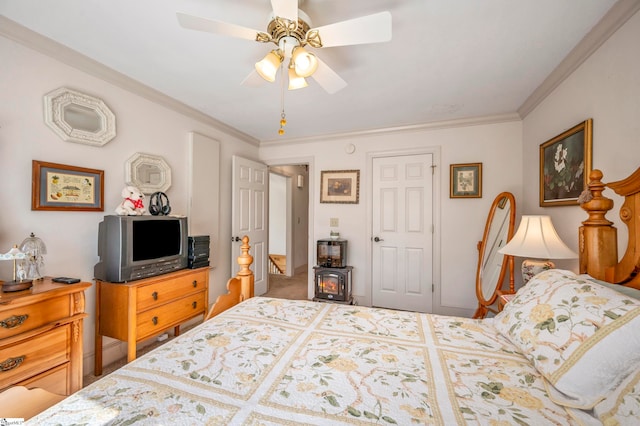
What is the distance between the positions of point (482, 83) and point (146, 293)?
329cm

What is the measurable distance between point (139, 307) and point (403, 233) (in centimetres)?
290

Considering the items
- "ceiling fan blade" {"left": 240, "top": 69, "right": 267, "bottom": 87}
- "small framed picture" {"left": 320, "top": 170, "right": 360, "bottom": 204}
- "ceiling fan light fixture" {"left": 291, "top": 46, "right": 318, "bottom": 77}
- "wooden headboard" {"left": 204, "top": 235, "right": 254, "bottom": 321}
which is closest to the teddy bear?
"wooden headboard" {"left": 204, "top": 235, "right": 254, "bottom": 321}

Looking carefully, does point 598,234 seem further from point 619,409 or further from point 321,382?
point 321,382

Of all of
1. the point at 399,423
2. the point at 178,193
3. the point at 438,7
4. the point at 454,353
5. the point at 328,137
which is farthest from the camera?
the point at 328,137

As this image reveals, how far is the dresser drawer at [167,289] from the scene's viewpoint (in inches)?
78.1

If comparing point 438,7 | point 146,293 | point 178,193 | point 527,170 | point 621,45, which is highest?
point 438,7

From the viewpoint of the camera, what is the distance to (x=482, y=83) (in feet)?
7.55

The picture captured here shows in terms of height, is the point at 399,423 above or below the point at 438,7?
below

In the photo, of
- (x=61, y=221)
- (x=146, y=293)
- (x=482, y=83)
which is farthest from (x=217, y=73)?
(x=482, y=83)

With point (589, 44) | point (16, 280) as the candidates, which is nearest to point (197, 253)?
point (16, 280)

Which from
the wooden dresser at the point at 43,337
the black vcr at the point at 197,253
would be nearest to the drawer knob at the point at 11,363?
the wooden dresser at the point at 43,337

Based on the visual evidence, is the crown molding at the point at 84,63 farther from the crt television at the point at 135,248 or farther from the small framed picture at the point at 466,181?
the small framed picture at the point at 466,181

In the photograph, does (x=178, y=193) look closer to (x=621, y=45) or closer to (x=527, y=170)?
(x=621, y=45)

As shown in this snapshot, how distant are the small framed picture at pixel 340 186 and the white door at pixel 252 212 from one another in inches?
36.7
